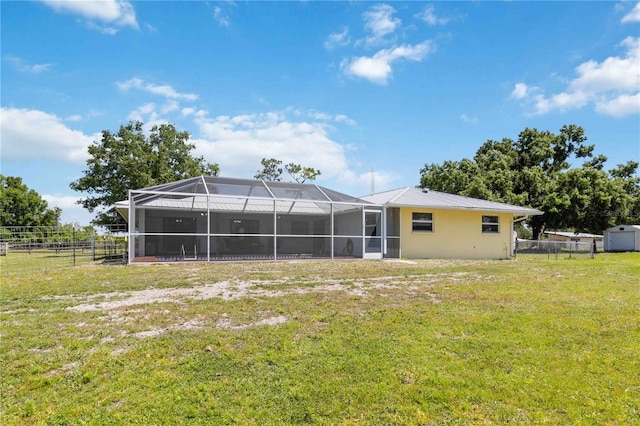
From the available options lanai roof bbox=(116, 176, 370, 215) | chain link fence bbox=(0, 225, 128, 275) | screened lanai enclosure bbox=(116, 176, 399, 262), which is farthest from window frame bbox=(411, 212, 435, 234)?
chain link fence bbox=(0, 225, 128, 275)

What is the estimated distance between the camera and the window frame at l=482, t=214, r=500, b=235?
61.4ft

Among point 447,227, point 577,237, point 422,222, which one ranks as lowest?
point 577,237

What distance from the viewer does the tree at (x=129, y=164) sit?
84.3ft

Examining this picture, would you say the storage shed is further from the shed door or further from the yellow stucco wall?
the yellow stucco wall

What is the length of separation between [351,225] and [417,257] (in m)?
3.81

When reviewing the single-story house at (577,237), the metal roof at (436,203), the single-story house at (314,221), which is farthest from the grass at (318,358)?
the single-story house at (577,237)

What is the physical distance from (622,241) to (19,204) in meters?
57.7

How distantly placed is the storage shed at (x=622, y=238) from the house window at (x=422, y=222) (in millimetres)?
19331

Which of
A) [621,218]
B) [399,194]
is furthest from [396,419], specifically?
[621,218]

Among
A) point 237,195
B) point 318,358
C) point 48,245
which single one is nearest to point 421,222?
point 237,195

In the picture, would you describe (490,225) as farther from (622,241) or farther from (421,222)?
Result: (622,241)

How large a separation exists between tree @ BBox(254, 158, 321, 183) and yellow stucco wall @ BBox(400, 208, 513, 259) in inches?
811

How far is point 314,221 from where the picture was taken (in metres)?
21.8

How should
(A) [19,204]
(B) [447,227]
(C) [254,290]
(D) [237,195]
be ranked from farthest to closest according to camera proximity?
(A) [19,204] → (B) [447,227] → (D) [237,195] → (C) [254,290]
